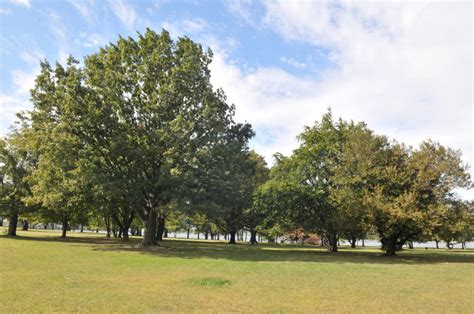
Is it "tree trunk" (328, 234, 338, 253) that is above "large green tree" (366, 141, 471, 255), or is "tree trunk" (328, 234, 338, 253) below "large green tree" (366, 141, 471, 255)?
below

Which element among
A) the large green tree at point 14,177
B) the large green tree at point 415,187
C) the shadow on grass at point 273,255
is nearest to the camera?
the shadow on grass at point 273,255

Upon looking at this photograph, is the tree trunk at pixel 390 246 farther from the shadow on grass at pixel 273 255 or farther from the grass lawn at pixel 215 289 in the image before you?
the grass lawn at pixel 215 289

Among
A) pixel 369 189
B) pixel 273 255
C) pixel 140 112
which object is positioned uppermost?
pixel 140 112

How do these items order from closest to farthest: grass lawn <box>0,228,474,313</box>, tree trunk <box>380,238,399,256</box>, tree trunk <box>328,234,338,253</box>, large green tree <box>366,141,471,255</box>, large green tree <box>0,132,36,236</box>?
grass lawn <box>0,228,474,313</box>, large green tree <box>366,141,471,255</box>, tree trunk <box>380,238,399,256</box>, tree trunk <box>328,234,338,253</box>, large green tree <box>0,132,36,236</box>

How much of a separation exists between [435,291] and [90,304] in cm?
1128

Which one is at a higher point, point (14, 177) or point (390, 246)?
point (14, 177)

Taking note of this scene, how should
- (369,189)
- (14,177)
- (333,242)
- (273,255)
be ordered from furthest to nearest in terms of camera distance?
(14,177)
(333,242)
(369,189)
(273,255)

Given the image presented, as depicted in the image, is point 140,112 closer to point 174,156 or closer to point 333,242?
point 174,156

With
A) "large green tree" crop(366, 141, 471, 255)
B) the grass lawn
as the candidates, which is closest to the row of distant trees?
"large green tree" crop(366, 141, 471, 255)

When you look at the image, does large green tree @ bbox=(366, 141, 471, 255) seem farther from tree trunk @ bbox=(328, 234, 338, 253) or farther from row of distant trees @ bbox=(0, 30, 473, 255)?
tree trunk @ bbox=(328, 234, 338, 253)

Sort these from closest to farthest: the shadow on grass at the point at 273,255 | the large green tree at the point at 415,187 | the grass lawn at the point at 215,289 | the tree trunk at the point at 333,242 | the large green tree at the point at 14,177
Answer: the grass lawn at the point at 215,289
the shadow on grass at the point at 273,255
the large green tree at the point at 415,187
the tree trunk at the point at 333,242
the large green tree at the point at 14,177

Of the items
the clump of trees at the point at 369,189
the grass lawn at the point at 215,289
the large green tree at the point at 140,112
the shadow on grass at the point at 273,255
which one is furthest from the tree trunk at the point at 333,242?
the grass lawn at the point at 215,289

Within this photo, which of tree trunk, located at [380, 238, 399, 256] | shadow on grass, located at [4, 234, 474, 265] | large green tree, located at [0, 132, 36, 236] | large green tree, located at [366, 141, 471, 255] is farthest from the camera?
large green tree, located at [0, 132, 36, 236]

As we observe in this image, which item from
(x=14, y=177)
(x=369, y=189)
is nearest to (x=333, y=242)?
(x=369, y=189)
